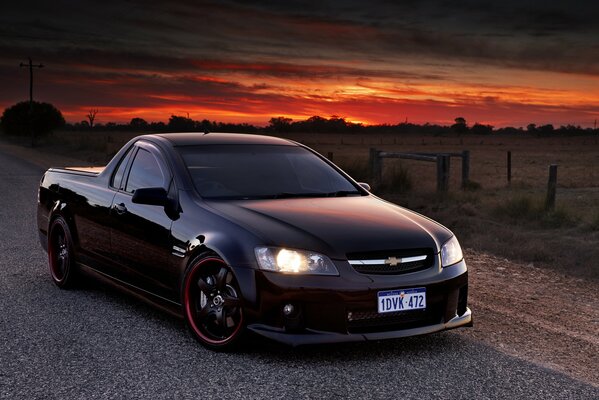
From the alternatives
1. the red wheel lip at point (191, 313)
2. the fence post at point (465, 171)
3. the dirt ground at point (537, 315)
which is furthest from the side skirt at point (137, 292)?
the fence post at point (465, 171)

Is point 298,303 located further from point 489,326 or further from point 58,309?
point 58,309

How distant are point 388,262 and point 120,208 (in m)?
2.53

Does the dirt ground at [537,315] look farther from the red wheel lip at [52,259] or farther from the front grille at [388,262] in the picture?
the red wheel lip at [52,259]

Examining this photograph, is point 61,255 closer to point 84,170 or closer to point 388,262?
point 84,170

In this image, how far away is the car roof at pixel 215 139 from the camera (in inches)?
251

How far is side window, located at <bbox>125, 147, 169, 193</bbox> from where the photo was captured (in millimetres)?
6090

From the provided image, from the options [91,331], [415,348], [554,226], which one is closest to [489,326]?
[415,348]

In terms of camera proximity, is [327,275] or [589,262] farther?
[589,262]

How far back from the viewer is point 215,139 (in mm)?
6566

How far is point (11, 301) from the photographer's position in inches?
259

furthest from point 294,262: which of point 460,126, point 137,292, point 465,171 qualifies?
point 460,126

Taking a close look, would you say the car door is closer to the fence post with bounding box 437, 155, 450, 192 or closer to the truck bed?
the truck bed

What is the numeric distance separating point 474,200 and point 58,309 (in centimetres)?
1085

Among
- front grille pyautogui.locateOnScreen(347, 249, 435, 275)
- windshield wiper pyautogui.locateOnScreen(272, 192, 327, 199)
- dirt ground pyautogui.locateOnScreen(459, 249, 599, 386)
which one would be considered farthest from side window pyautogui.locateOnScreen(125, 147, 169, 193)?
dirt ground pyautogui.locateOnScreen(459, 249, 599, 386)
